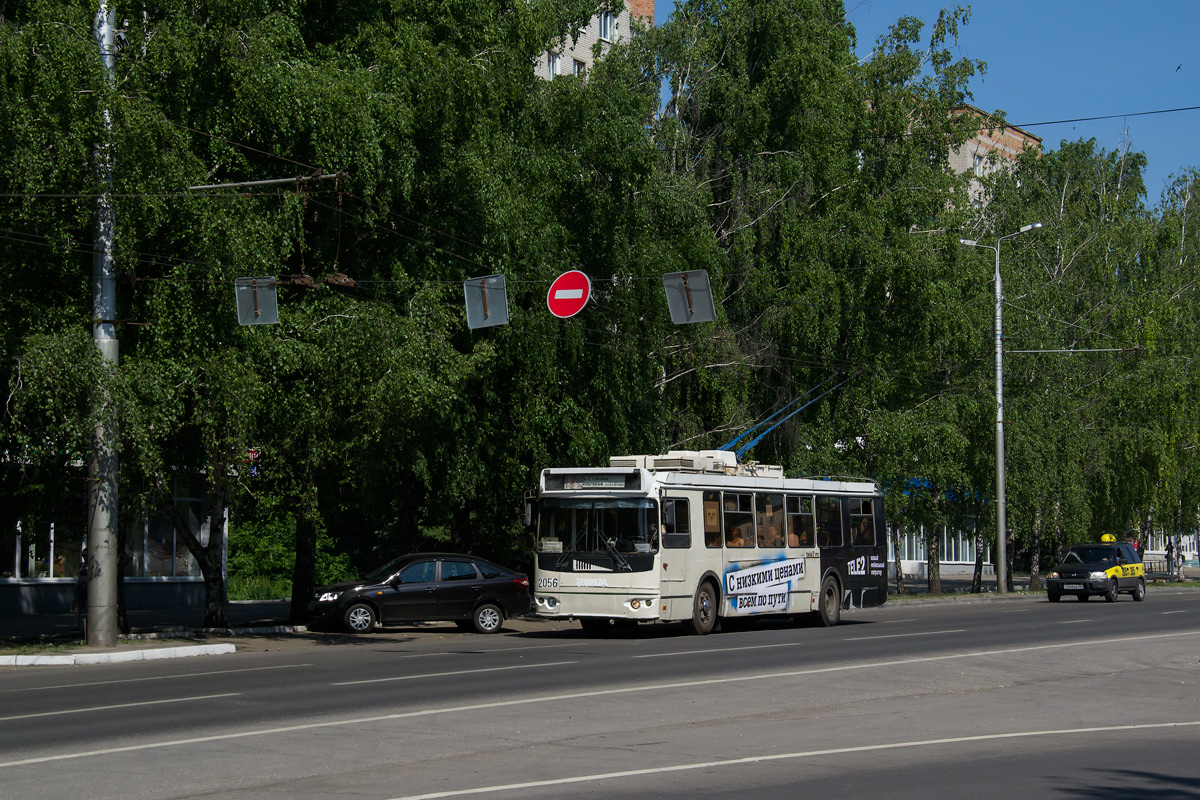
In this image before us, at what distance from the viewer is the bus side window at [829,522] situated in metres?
26.9

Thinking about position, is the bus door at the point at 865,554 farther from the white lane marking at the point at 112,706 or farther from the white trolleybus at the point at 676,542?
the white lane marking at the point at 112,706

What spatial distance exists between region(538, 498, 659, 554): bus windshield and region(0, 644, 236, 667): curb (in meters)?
5.90

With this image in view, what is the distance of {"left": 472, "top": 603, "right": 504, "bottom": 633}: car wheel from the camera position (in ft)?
84.3

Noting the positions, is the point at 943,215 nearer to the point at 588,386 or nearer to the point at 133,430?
the point at 588,386

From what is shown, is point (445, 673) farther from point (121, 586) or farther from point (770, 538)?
point (770, 538)

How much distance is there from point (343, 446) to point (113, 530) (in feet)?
12.9

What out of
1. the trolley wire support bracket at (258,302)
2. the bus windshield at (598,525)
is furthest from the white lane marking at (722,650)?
the trolley wire support bracket at (258,302)

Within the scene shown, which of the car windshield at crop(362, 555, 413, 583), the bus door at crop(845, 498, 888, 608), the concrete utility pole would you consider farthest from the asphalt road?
the bus door at crop(845, 498, 888, 608)

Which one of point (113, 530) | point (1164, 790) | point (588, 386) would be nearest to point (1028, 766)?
point (1164, 790)

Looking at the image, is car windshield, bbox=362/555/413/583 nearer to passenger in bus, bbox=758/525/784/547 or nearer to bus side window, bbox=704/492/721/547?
bus side window, bbox=704/492/721/547

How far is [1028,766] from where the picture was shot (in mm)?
9500

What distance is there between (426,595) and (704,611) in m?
5.44

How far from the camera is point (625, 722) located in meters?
11.8

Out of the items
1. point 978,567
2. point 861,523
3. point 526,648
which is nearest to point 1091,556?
point 978,567
